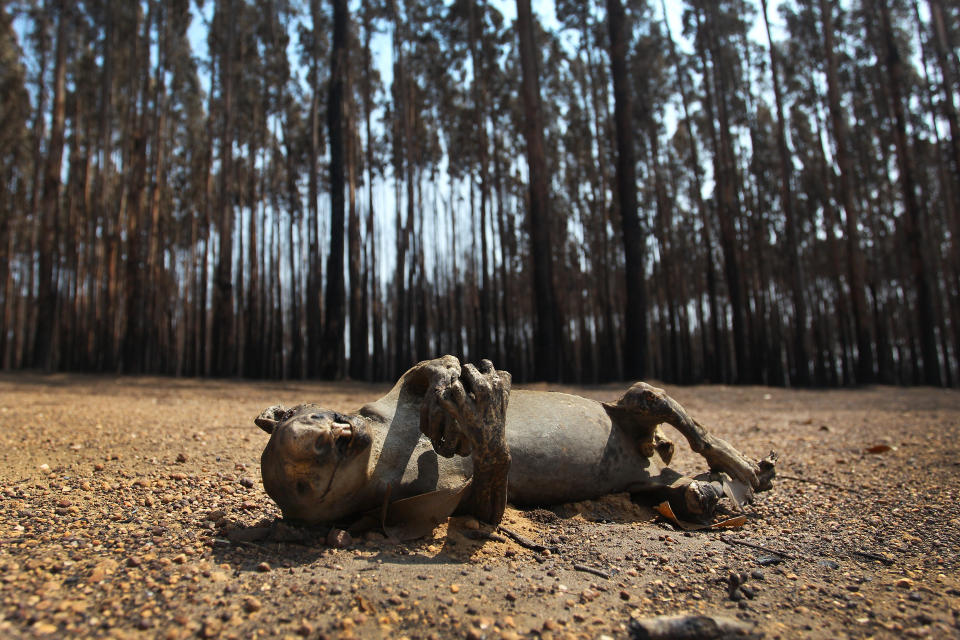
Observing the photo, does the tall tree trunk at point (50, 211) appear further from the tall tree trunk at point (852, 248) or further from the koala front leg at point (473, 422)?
the tall tree trunk at point (852, 248)

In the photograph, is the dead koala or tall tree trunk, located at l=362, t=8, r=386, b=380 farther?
tall tree trunk, located at l=362, t=8, r=386, b=380

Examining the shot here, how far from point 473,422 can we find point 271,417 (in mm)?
973

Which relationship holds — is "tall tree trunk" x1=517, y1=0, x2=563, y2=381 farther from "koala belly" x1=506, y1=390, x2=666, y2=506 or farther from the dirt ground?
"koala belly" x1=506, y1=390, x2=666, y2=506

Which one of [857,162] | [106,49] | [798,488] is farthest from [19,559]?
[857,162]

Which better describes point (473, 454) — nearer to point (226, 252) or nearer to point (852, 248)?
point (226, 252)

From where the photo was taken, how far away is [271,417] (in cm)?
257

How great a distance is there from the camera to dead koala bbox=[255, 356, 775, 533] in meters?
2.22

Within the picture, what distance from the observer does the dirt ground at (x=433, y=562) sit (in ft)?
5.67

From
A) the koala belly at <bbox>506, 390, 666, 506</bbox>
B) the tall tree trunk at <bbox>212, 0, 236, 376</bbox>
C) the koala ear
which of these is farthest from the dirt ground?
the tall tree trunk at <bbox>212, 0, 236, 376</bbox>

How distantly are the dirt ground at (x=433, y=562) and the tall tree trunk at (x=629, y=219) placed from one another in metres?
7.80

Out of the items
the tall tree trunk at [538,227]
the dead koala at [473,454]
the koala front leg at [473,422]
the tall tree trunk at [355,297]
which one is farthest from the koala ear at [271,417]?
the tall tree trunk at [355,297]

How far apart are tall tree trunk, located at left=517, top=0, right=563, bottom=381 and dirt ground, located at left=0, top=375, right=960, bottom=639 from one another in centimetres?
766

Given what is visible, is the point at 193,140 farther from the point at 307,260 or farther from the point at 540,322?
the point at 540,322

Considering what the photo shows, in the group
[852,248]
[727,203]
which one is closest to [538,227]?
[727,203]
